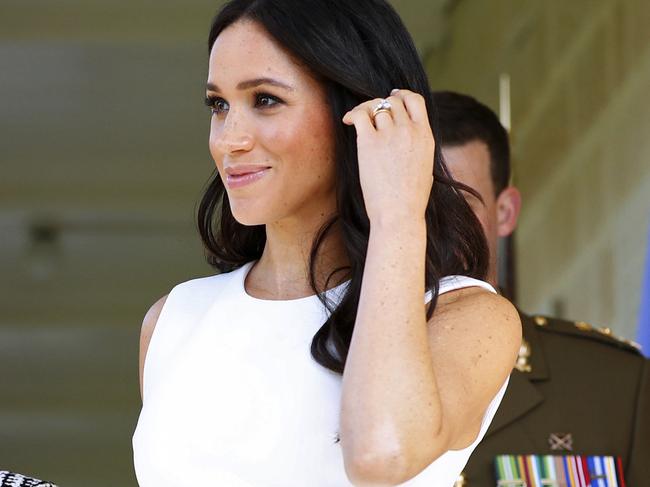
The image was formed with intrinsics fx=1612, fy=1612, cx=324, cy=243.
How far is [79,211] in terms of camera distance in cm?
927

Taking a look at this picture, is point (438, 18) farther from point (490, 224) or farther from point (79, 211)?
point (79, 211)

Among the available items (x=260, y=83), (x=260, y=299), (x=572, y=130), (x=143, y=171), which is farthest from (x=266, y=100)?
(x=143, y=171)

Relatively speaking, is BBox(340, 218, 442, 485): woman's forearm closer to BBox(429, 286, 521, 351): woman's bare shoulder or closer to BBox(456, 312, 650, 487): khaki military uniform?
BBox(429, 286, 521, 351): woman's bare shoulder

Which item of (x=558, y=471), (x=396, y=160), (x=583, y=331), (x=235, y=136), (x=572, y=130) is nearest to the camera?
(x=396, y=160)

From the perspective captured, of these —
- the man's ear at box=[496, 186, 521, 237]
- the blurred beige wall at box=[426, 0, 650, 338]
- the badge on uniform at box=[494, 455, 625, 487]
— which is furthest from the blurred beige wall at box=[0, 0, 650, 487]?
the badge on uniform at box=[494, 455, 625, 487]

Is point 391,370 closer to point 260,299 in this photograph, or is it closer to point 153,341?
point 260,299

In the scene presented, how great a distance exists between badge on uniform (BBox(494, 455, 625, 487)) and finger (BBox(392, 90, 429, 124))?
1.31 meters

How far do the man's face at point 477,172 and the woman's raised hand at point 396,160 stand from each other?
46.5 inches

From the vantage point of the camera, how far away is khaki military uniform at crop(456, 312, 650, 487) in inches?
127

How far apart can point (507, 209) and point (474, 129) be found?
203mm

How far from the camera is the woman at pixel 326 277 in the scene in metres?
1.97

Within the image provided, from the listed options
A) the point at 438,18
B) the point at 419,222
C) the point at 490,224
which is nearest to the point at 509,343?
the point at 419,222

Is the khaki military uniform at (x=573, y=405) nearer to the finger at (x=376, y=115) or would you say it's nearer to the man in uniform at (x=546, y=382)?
the man in uniform at (x=546, y=382)

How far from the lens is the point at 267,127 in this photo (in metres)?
2.14
